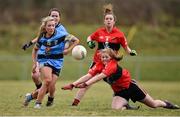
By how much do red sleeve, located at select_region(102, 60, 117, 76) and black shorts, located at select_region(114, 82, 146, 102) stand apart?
2.11ft

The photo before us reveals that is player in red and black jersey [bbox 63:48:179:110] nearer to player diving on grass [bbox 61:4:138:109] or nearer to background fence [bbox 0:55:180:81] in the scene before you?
player diving on grass [bbox 61:4:138:109]

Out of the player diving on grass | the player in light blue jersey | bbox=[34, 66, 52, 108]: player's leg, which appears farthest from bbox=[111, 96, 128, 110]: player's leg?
bbox=[34, 66, 52, 108]: player's leg

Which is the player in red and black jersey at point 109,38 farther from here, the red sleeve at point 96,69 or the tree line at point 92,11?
the tree line at point 92,11

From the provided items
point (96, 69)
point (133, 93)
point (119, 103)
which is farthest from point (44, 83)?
point (133, 93)

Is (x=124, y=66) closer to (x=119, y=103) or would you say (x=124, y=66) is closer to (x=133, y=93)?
(x=133, y=93)

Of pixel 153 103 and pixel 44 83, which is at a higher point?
pixel 44 83

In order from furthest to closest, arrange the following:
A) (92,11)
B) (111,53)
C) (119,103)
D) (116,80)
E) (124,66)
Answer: (92,11)
(124,66)
(119,103)
(116,80)
(111,53)

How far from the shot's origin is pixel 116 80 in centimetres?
1162

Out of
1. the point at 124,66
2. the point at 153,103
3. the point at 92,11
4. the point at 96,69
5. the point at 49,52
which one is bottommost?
the point at 124,66

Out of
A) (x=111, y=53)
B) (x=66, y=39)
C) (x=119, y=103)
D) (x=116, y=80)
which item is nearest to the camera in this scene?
(x=111, y=53)

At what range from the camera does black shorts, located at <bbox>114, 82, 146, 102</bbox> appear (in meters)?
11.9

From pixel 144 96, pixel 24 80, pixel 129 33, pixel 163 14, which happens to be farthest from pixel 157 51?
pixel 144 96

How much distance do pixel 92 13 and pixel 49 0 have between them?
9.98 feet

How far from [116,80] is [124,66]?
2164 cm
